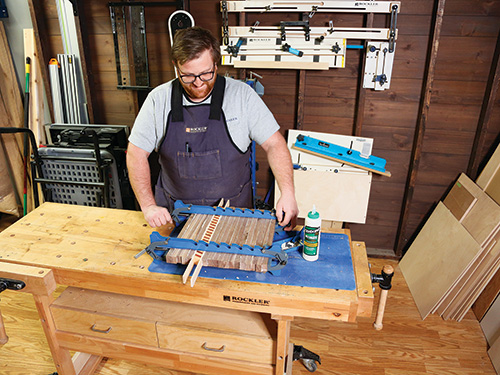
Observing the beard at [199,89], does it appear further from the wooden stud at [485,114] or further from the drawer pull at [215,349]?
the wooden stud at [485,114]

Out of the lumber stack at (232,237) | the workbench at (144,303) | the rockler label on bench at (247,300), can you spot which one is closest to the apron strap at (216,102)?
the lumber stack at (232,237)

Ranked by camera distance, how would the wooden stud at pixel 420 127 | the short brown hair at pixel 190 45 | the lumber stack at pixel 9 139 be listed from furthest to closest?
the lumber stack at pixel 9 139, the wooden stud at pixel 420 127, the short brown hair at pixel 190 45

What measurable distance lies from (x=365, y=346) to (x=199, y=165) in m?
1.52

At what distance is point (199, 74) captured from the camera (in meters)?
1.73

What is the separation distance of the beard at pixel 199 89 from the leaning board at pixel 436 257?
198 cm

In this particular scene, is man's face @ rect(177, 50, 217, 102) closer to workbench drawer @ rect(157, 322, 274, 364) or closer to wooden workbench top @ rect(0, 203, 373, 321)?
wooden workbench top @ rect(0, 203, 373, 321)

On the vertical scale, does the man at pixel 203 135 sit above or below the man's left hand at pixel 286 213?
above

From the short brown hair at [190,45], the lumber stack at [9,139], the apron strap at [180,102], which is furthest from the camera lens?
the lumber stack at [9,139]

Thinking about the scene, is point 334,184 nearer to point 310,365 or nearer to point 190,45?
point 310,365

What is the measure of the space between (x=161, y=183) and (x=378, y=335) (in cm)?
168

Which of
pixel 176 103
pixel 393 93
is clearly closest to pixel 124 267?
pixel 176 103

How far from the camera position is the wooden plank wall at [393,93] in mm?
2715

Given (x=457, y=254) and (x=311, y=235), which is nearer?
(x=311, y=235)

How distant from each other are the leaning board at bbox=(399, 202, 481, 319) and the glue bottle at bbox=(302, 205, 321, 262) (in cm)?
154
